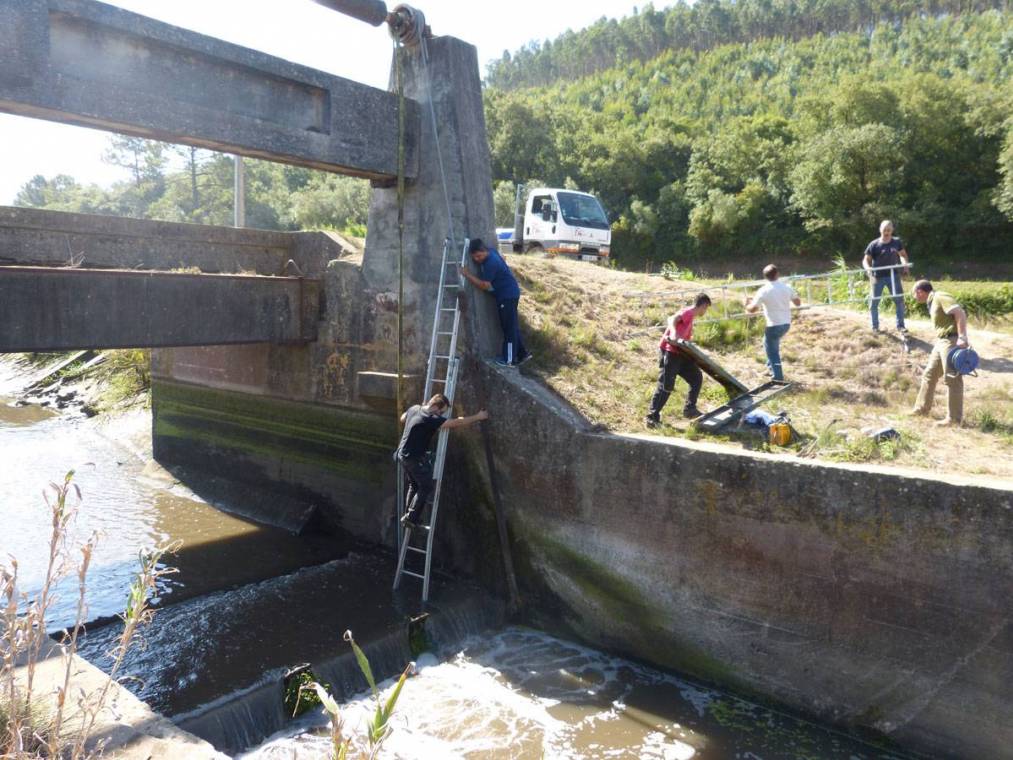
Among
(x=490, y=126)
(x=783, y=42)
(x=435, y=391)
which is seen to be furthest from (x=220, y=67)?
(x=783, y=42)

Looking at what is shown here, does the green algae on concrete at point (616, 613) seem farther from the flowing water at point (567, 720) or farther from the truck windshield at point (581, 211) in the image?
the truck windshield at point (581, 211)

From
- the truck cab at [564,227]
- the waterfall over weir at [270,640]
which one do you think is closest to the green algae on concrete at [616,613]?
the waterfall over weir at [270,640]

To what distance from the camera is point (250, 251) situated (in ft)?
43.8

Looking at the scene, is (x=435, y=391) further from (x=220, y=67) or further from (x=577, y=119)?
(x=577, y=119)

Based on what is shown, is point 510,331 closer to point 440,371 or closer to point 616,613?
point 440,371

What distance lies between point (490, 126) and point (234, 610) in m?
43.4

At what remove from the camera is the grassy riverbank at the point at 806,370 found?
782cm

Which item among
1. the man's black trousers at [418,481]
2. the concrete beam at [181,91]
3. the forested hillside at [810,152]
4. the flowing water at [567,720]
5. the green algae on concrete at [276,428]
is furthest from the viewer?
the forested hillside at [810,152]

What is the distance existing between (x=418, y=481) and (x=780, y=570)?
162 inches

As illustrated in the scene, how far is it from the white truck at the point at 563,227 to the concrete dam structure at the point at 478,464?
30.8 feet

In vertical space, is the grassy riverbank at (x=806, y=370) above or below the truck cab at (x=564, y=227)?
below

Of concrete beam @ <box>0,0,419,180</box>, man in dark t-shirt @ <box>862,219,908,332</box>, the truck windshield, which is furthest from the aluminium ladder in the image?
the truck windshield

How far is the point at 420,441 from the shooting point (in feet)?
28.9

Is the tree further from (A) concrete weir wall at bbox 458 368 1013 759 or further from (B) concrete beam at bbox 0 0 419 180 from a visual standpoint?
(A) concrete weir wall at bbox 458 368 1013 759
